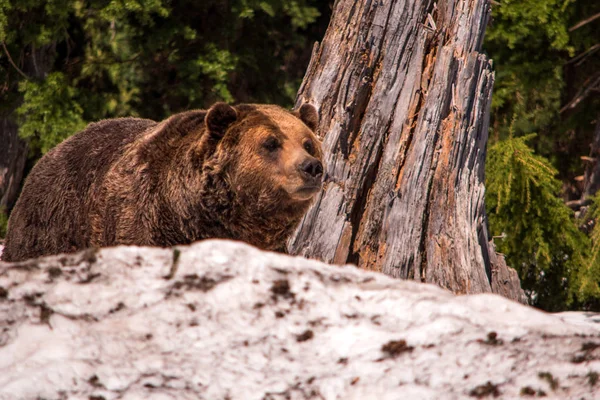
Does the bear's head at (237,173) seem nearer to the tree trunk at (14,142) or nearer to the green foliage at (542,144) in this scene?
the green foliage at (542,144)

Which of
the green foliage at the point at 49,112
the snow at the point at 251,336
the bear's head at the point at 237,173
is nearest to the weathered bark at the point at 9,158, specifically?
the green foliage at the point at 49,112

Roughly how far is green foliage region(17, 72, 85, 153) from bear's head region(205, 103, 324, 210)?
5.62 meters

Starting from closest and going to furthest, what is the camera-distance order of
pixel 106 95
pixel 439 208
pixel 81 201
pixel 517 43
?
pixel 81 201 → pixel 439 208 → pixel 517 43 → pixel 106 95

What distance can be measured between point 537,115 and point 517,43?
3.40 ft

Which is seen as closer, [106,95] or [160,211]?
[160,211]

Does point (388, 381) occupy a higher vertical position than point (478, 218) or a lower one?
lower

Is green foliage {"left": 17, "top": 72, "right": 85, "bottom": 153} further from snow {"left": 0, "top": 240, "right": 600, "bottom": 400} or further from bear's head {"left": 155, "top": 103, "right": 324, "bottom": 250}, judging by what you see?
snow {"left": 0, "top": 240, "right": 600, "bottom": 400}

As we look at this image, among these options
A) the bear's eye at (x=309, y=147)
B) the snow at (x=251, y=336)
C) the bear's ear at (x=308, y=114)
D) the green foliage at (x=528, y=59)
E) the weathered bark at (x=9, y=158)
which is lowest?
the weathered bark at (x=9, y=158)

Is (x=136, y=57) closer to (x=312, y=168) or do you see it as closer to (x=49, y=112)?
(x=49, y=112)

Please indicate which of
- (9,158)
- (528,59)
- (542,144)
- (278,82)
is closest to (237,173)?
(528,59)

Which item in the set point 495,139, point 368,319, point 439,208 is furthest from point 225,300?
point 495,139

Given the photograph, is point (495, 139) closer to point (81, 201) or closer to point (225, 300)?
point (81, 201)

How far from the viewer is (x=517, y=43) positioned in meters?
10.2

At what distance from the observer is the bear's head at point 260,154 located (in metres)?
4.36
